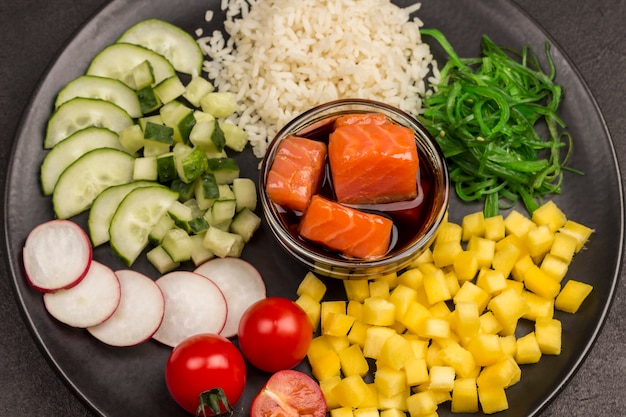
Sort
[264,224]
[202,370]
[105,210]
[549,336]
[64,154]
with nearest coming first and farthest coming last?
[202,370]
[549,336]
[105,210]
[64,154]
[264,224]

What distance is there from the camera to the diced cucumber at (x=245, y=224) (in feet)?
14.0

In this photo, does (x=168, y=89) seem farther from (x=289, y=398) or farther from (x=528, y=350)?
(x=528, y=350)

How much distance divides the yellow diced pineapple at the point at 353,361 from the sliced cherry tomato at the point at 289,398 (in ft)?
0.68

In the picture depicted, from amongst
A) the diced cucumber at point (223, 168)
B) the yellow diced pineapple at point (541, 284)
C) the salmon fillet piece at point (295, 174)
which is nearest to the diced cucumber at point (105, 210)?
the diced cucumber at point (223, 168)

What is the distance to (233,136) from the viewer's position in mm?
4477

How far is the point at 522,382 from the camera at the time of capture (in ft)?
13.4

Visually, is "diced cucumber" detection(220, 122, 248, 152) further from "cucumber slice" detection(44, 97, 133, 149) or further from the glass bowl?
"cucumber slice" detection(44, 97, 133, 149)

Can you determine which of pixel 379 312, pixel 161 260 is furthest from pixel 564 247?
pixel 161 260

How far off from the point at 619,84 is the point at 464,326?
84.6 inches

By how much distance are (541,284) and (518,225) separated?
0.35 metres

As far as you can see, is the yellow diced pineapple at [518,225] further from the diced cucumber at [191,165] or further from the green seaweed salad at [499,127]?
the diced cucumber at [191,165]

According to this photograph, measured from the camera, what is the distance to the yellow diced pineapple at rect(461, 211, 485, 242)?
4344 mm

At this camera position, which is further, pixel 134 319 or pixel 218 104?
pixel 218 104

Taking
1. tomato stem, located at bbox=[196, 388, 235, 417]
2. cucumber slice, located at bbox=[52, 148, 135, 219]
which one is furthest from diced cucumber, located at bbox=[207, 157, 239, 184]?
tomato stem, located at bbox=[196, 388, 235, 417]
